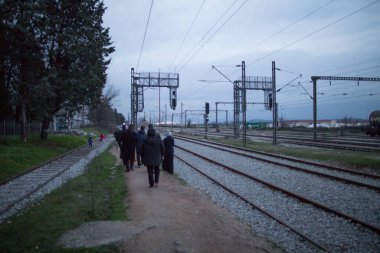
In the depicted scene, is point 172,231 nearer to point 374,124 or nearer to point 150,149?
point 150,149

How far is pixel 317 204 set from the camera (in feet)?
31.7

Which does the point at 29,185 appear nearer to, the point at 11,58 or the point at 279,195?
the point at 279,195

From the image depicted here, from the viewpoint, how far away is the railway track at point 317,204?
7.15m

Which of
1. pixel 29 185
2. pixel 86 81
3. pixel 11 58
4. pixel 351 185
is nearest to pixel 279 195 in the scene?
pixel 351 185

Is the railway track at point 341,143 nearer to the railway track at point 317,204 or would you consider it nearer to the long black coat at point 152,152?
the railway track at point 317,204

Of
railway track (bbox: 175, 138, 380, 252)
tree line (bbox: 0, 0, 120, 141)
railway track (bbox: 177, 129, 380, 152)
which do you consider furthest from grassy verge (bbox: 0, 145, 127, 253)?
railway track (bbox: 177, 129, 380, 152)

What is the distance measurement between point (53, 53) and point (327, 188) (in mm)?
27902

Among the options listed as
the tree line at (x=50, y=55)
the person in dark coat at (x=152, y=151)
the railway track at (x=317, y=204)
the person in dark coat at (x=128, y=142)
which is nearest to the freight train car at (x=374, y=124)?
the tree line at (x=50, y=55)

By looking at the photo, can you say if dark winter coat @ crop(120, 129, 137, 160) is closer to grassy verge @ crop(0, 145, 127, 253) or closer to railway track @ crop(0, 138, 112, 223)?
railway track @ crop(0, 138, 112, 223)

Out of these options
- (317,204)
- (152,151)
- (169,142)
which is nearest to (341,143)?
(169,142)

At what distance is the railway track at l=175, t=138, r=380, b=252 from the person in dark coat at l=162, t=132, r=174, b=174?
79.3 inches

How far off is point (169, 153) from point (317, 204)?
8.06 m

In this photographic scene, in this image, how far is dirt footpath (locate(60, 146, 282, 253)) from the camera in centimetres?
630

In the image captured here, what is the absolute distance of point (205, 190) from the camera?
12734 mm
